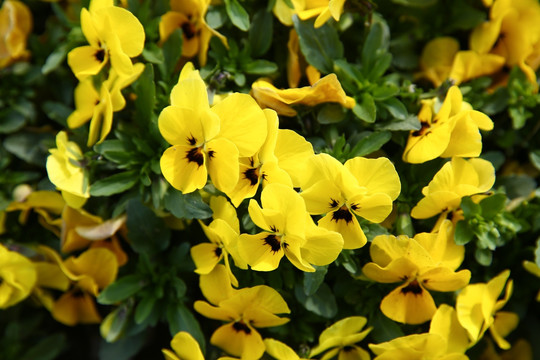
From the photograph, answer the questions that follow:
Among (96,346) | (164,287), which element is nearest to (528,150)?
(164,287)

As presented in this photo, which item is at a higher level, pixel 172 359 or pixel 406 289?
pixel 406 289

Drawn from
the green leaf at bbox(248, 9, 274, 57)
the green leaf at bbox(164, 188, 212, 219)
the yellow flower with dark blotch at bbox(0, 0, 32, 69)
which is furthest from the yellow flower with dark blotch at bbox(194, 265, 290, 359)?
A: the yellow flower with dark blotch at bbox(0, 0, 32, 69)

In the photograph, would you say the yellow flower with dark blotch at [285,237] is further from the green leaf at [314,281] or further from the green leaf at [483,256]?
the green leaf at [483,256]

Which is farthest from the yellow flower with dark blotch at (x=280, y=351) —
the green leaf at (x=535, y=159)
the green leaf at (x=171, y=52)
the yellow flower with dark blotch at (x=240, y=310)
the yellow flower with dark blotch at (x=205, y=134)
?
the green leaf at (x=535, y=159)

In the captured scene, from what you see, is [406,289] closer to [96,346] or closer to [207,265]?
[207,265]

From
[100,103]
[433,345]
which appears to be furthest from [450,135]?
[100,103]

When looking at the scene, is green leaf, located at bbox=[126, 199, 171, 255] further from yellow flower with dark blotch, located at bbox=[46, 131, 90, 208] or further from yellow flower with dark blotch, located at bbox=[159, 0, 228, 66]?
yellow flower with dark blotch, located at bbox=[159, 0, 228, 66]

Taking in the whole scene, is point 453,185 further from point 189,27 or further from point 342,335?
point 189,27
